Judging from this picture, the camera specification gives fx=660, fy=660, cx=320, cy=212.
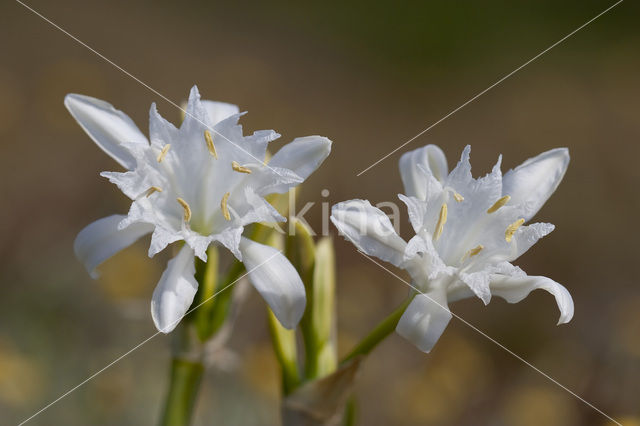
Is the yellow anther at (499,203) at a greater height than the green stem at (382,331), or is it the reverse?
the yellow anther at (499,203)

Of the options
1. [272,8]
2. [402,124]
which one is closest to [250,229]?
[402,124]

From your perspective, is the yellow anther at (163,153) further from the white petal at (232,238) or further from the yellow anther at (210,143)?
the white petal at (232,238)

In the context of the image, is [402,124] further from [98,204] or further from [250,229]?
[250,229]

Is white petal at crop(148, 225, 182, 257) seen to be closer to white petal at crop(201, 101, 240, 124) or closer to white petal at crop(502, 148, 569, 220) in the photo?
white petal at crop(201, 101, 240, 124)

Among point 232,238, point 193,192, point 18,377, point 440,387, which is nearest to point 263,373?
point 440,387

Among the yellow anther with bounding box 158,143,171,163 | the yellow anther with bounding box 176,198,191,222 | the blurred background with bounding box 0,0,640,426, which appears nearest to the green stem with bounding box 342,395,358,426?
the blurred background with bounding box 0,0,640,426

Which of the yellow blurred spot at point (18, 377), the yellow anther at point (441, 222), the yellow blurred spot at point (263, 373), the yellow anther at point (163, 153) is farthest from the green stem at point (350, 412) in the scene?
the yellow blurred spot at point (18, 377)

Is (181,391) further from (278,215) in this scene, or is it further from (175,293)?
(278,215)

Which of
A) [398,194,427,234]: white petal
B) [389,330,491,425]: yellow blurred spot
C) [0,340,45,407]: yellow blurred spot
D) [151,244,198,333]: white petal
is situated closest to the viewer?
[151,244,198,333]: white petal
